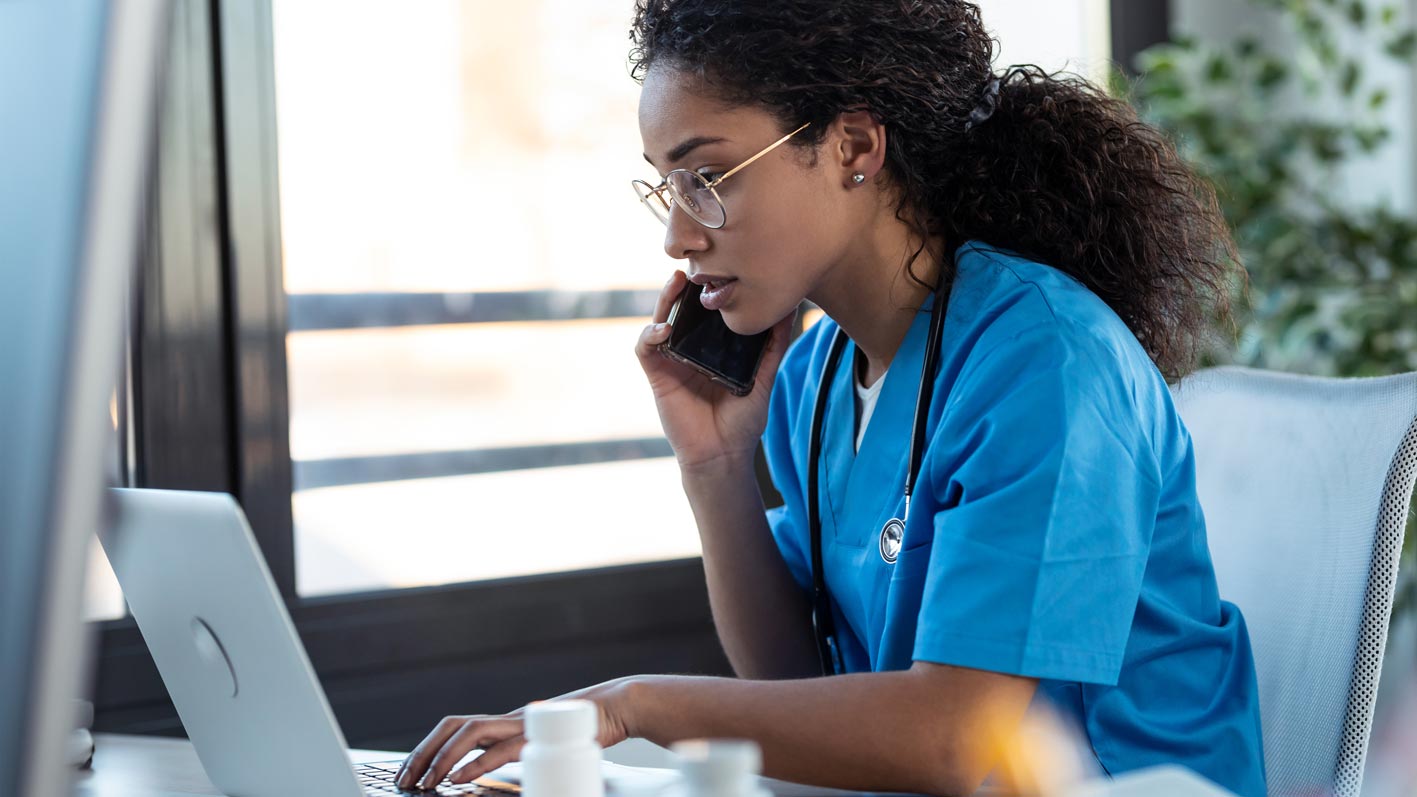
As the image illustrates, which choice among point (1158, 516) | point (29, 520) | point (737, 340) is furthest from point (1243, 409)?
point (29, 520)

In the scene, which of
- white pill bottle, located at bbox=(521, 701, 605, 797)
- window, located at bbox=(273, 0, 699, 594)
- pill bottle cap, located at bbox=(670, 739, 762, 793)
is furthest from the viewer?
window, located at bbox=(273, 0, 699, 594)

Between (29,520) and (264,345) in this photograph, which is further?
(264,345)

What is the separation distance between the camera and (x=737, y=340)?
1.49 metres

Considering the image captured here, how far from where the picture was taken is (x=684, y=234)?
1267mm

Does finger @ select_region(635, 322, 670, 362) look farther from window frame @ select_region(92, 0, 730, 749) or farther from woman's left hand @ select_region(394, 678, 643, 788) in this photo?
window frame @ select_region(92, 0, 730, 749)

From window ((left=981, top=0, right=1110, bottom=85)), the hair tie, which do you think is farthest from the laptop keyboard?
window ((left=981, top=0, right=1110, bottom=85))

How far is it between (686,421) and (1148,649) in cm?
58

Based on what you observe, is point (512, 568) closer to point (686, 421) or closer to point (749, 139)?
point (686, 421)

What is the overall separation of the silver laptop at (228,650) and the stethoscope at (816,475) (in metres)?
0.44

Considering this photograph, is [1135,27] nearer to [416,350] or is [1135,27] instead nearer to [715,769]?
[416,350]

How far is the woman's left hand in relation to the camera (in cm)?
93

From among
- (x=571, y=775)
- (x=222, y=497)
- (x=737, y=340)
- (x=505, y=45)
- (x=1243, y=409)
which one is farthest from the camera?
(x=505, y=45)

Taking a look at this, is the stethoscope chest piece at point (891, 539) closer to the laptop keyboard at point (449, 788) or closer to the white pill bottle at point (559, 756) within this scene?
the laptop keyboard at point (449, 788)

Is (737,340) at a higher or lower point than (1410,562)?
higher
